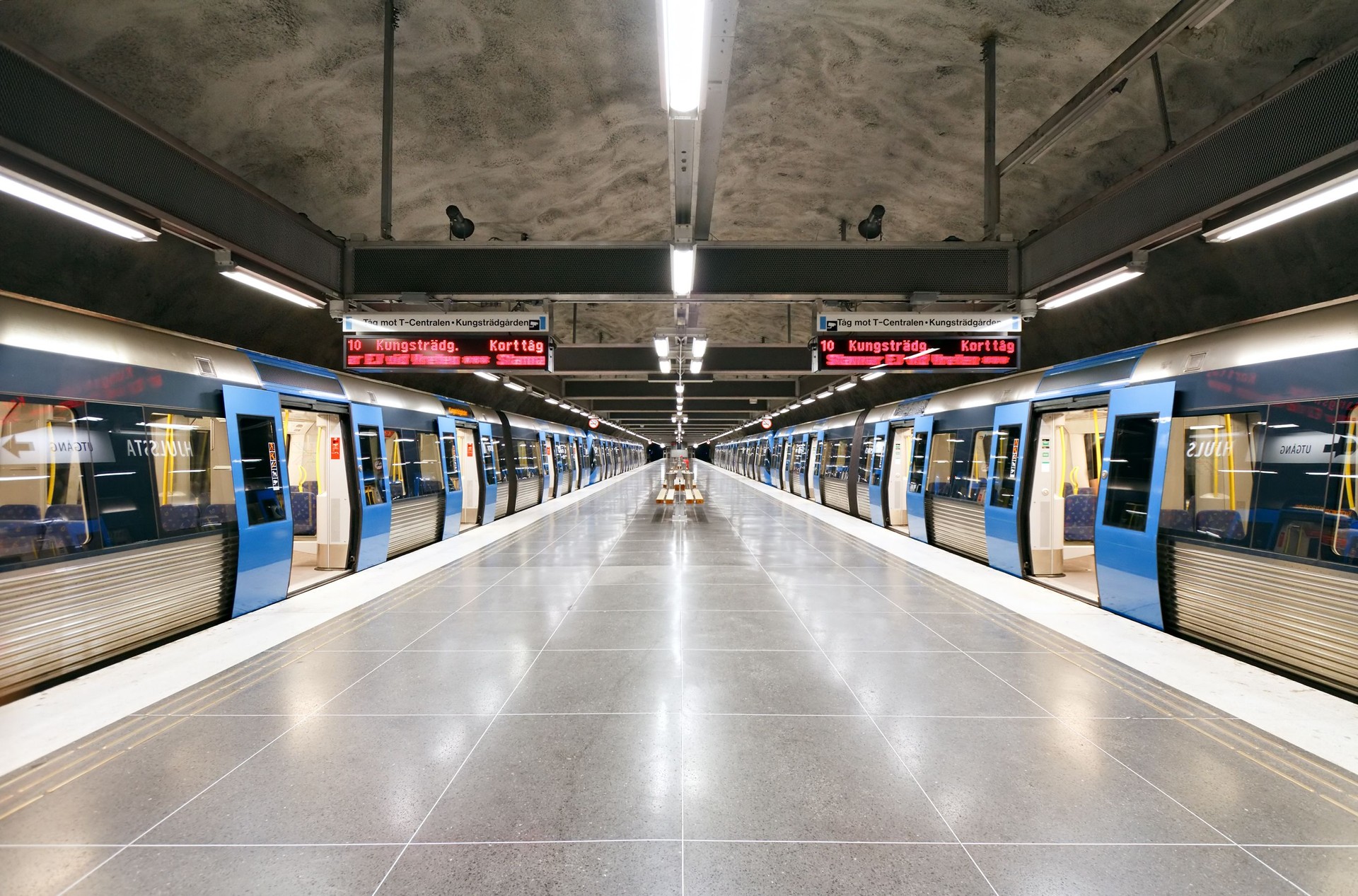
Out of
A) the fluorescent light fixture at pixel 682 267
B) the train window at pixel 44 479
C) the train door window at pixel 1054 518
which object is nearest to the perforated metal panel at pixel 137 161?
the train window at pixel 44 479

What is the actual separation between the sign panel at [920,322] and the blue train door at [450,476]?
7.14 m

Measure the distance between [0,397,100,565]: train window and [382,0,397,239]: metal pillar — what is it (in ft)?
8.26

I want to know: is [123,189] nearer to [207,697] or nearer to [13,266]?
[207,697]

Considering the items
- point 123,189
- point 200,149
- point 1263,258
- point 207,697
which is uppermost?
point 200,149

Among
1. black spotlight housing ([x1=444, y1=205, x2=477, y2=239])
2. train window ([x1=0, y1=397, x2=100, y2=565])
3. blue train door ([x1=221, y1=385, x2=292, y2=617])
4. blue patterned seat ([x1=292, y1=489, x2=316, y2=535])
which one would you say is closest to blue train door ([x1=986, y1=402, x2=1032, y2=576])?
black spotlight housing ([x1=444, y1=205, x2=477, y2=239])

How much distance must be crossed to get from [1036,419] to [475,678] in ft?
22.6

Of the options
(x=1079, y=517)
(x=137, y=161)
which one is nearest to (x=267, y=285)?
(x=137, y=161)

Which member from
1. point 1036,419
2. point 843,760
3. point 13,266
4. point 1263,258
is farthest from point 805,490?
point 13,266

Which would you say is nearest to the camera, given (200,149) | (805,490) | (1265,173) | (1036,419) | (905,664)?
(1265,173)

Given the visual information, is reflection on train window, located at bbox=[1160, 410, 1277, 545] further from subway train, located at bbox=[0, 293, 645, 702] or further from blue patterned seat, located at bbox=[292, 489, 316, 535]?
blue patterned seat, located at bbox=[292, 489, 316, 535]

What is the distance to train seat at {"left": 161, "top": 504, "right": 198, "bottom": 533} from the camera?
14.2 ft

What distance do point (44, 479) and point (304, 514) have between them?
6.14 m

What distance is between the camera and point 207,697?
344 cm

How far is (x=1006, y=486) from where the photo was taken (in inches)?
281
